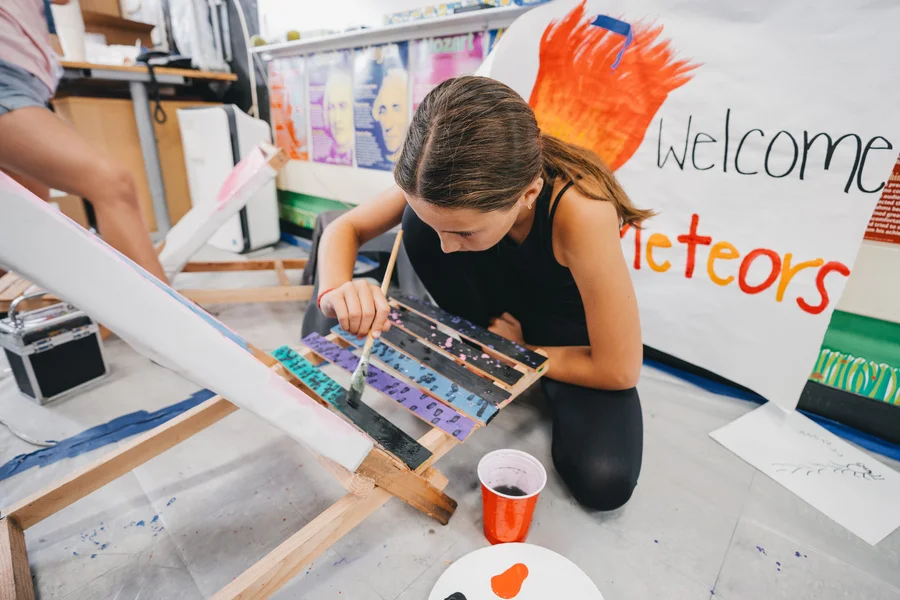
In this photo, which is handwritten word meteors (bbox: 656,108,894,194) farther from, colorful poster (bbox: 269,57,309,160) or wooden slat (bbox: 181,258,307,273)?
colorful poster (bbox: 269,57,309,160)

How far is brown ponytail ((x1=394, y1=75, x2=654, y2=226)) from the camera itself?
59cm

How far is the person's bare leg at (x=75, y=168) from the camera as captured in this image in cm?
96

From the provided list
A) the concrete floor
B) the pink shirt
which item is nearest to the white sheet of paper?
the concrete floor

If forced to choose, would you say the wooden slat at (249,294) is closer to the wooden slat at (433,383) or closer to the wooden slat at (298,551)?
the wooden slat at (433,383)

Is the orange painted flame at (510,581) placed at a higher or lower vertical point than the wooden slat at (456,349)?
lower

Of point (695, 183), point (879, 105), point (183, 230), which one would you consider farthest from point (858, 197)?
point (183, 230)

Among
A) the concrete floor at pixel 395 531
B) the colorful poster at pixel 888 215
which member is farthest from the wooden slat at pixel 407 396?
the colorful poster at pixel 888 215

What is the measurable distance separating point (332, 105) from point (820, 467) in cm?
205

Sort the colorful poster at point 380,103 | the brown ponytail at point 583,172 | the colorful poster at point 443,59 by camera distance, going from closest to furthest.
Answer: the brown ponytail at point 583,172 < the colorful poster at point 443,59 < the colorful poster at point 380,103

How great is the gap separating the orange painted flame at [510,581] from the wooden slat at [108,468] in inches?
21.9

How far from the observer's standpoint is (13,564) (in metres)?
0.58

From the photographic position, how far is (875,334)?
1.02m

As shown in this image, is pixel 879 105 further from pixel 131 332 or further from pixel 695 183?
pixel 131 332

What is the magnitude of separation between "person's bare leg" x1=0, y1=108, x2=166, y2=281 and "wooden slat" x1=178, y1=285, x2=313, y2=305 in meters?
0.19
